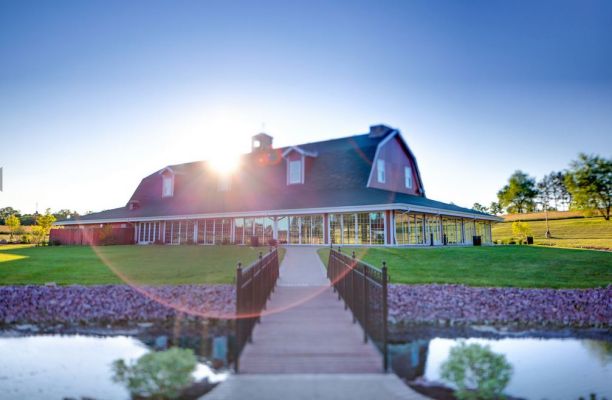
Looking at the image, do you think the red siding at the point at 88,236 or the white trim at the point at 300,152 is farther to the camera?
the red siding at the point at 88,236

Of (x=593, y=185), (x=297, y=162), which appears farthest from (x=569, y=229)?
(x=297, y=162)

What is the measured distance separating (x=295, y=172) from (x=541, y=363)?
23.4 meters

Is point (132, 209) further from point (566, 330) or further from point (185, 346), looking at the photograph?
point (566, 330)

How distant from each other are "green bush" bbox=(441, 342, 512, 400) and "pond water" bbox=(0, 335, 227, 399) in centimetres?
341

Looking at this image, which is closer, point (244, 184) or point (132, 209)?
point (244, 184)

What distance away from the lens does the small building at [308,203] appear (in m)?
23.6

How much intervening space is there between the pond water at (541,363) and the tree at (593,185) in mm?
73142

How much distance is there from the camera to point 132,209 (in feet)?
123

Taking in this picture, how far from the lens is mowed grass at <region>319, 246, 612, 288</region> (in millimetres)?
13117

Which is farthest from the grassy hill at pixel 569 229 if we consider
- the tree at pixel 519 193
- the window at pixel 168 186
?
the window at pixel 168 186

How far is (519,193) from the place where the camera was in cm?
9694

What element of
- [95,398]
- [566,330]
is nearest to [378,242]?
[566,330]

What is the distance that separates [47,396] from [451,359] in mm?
5584

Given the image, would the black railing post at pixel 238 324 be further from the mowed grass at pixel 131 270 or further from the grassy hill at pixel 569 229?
the grassy hill at pixel 569 229
